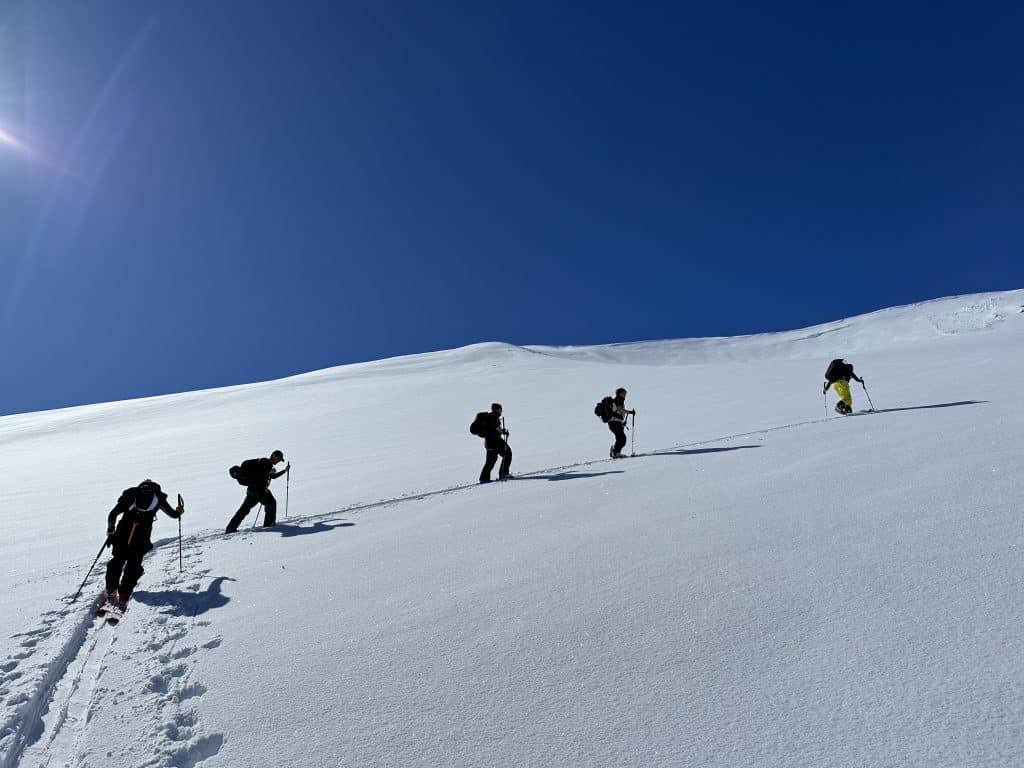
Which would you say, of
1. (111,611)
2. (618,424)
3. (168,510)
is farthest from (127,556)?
(618,424)

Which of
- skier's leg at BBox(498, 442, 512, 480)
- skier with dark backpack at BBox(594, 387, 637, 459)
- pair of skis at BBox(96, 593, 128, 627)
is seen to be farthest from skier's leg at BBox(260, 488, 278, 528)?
skier with dark backpack at BBox(594, 387, 637, 459)

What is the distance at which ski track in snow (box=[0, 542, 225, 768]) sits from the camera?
340cm

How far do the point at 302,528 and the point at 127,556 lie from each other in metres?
3.04

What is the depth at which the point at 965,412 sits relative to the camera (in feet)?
37.8

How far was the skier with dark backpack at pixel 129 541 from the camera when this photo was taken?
6.20 metres

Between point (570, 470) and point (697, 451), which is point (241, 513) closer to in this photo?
point (570, 470)

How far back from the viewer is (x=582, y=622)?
13.9 ft

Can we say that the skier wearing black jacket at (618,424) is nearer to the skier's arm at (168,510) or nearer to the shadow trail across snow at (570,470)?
the shadow trail across snow at (570,470)

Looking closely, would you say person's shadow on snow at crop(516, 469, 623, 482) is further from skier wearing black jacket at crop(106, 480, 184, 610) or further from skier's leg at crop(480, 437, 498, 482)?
skier wearing black jacket at crop(106, 480, 184, 610)

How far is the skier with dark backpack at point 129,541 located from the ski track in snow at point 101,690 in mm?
172

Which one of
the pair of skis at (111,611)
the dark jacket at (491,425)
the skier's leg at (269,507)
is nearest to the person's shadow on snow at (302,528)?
the skier's leg at (269,507)

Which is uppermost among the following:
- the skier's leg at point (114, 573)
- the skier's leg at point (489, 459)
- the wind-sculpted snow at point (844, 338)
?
the wind-sculpted snow at point (844, 338)

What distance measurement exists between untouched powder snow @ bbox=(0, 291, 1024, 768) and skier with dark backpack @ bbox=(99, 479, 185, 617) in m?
0.26

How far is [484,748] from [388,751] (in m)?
0.49
